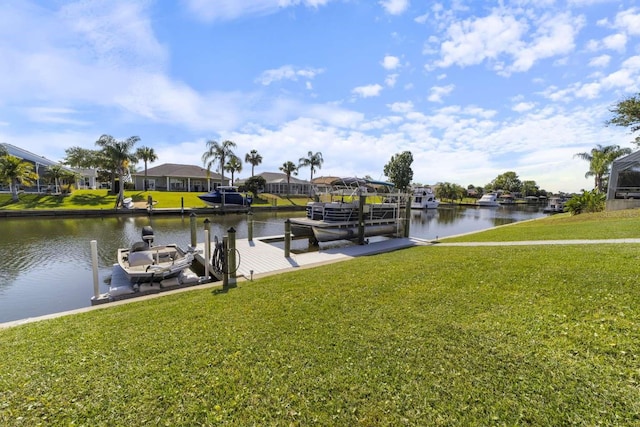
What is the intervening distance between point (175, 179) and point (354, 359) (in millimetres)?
52260

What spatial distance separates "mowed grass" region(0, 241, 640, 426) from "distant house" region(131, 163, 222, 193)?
4514 cm

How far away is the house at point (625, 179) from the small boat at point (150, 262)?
3012 centimetres

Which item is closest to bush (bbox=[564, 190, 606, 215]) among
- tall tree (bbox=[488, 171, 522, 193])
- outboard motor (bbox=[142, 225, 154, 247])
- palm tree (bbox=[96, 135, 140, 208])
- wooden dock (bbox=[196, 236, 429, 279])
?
wooden dock (bbox=[196, 236, 429, 279])

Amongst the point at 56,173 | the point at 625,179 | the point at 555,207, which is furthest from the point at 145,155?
the point at 555,207

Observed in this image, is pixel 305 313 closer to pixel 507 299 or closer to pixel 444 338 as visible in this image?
A: pixel 444 338

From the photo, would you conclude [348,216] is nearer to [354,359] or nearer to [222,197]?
[354,359]

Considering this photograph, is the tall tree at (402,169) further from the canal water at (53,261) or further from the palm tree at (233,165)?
the canal water at (53,261)

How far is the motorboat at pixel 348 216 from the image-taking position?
12758 mm

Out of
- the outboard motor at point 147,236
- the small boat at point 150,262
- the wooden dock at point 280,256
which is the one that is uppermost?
the outboard motor at point 147,236

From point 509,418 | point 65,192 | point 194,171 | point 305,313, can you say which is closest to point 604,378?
point 509,418

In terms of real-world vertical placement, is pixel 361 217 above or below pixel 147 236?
above

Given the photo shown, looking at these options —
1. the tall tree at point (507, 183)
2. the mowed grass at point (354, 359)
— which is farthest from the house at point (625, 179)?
the tall tree at point (507, 183)

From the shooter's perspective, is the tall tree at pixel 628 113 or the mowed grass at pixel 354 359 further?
the tall tree at pixel 628 113

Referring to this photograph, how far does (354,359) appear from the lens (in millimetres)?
3223
